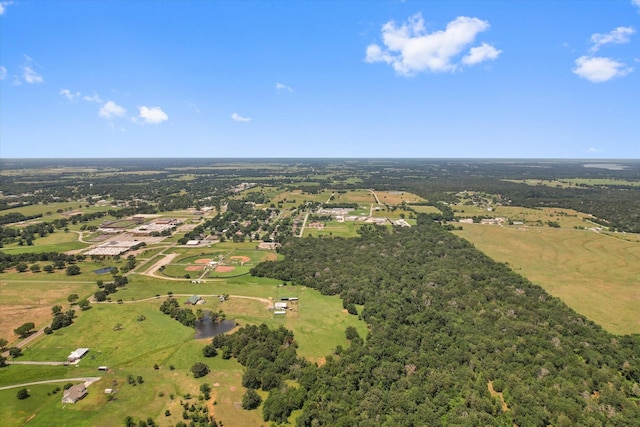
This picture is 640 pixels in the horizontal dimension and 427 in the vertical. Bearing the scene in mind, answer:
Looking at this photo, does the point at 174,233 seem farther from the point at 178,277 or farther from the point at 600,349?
the point at 600,349

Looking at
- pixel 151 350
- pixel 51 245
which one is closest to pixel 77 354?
pixel 151 350

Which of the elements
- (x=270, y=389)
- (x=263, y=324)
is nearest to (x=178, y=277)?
(x=263, y=324)

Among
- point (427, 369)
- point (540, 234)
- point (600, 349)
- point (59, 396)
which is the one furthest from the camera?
point (540, 234)

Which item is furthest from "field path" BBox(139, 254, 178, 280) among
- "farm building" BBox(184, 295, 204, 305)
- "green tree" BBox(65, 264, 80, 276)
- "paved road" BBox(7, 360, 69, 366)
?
"paved road" BBox(7, 360, 69, 366)

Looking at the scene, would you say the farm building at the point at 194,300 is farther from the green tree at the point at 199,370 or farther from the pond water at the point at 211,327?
the green tree at the point at 199,370

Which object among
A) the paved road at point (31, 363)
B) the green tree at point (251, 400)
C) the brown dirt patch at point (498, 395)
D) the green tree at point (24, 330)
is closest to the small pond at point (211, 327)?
the green tree at point (251, 400)

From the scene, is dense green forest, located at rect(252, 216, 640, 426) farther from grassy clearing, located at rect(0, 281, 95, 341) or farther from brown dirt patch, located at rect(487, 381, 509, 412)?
grassy clearing, located at rect(0, 281, 95, 341)

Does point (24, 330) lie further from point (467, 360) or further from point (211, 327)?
point (467, 360)

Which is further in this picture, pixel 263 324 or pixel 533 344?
pixel 263 324
